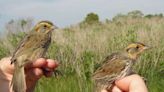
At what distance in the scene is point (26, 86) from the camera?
4465 millimetres

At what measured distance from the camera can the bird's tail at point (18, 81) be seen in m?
4.36

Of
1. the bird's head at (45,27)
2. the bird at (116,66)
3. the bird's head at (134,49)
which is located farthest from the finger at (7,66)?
the bird's head at (134,49)

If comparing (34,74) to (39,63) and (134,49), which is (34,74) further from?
(134,49)

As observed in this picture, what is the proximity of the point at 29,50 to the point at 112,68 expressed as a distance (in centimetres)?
81

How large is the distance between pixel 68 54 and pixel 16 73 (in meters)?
6.02

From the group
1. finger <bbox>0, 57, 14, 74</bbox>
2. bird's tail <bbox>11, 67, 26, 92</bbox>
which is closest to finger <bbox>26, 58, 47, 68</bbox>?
bird's tail <bbox>11, 67, 26, 92</bbox>

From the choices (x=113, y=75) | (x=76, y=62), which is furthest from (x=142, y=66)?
(x=113, y=75)

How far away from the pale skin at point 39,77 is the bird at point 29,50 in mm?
74

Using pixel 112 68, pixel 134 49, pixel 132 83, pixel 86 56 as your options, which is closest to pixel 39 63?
pixel 112 68

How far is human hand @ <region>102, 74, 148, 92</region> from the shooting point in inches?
128

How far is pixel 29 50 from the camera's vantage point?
4.84 meters

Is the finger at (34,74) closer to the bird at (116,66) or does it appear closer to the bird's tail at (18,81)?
the bird's tail at (18,81)

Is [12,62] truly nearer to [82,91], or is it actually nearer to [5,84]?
[5,84]

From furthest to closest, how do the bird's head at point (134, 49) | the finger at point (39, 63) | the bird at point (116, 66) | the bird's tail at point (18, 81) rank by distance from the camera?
the bird's head at point (134, 49), the bird at point (116, 66), the bird's tail at point (18, 81), the finger at point (39, 63)
